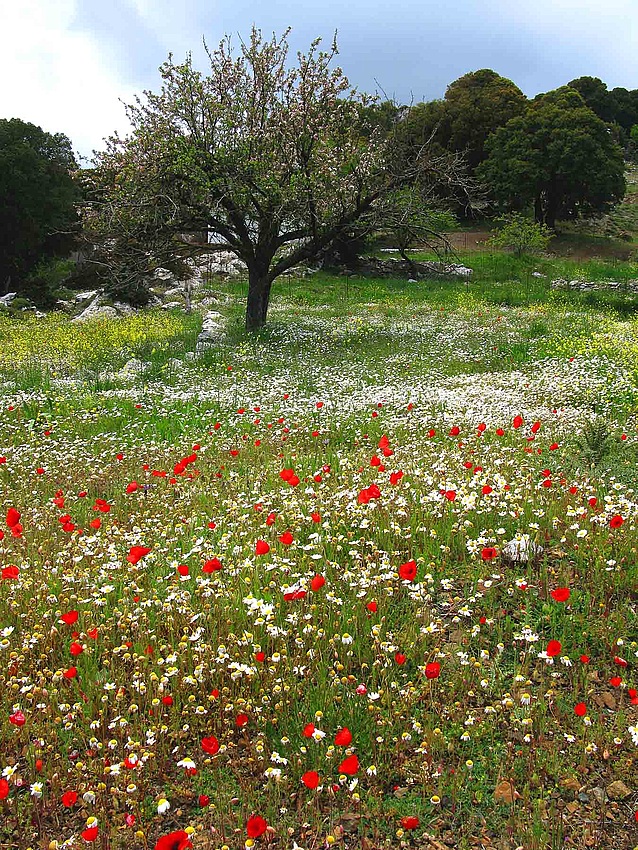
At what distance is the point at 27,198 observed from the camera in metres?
37.9

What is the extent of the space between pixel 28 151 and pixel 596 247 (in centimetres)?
3875

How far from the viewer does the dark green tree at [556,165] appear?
43.1 m

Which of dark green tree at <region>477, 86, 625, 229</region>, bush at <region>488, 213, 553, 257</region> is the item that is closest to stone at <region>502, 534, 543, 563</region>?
bush at <region>488, 213, 553, 257</region>

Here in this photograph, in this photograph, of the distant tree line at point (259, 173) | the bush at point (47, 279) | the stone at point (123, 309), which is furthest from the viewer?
the bush at point (47, 279)

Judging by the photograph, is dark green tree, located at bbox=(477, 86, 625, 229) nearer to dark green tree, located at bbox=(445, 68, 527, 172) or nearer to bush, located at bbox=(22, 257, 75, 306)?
dark green tree, located at bbox=(445, 68, 527, 172)

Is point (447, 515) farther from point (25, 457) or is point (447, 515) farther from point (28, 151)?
point (28, 151)

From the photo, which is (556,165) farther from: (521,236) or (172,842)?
(172,842)

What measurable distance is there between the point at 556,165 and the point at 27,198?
122 ft

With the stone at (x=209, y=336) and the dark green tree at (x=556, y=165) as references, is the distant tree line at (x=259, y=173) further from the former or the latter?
the dark green tree at (x=556, y=165)

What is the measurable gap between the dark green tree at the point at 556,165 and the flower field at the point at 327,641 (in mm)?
42044

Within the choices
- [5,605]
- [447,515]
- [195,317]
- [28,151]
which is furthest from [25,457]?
[28,151]

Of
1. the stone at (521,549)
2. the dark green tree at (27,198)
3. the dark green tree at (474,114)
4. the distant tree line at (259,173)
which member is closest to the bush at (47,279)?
the dark green tree at (27,198)

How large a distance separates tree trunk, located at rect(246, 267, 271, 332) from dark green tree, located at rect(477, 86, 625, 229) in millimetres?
33246

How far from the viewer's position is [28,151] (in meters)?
38.1
